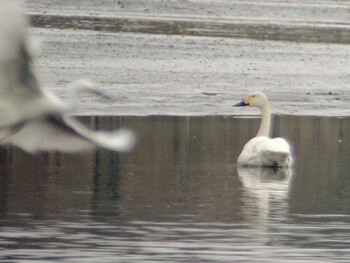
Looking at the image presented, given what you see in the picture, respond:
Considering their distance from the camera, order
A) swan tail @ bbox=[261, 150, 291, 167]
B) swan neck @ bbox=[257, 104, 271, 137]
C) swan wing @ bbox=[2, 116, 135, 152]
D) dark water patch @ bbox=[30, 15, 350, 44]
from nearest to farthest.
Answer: swan wing @ bbox=[2, 116, 135, 152], swan tail @ bbox=[261, 150, 291, 167], swan neck @ bbox=[257, 104, 271, 137], dark water patch @ bbox=[30, 15, 350, 44]

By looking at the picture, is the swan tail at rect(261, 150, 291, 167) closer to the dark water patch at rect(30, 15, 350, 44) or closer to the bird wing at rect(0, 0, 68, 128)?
the bird wing at rect(0, 0, 68, 128)

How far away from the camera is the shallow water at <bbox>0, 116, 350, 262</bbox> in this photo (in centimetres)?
855

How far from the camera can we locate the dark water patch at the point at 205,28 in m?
26.1

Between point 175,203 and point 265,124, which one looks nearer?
point 175,203

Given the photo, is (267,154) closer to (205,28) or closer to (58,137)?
(58,137)

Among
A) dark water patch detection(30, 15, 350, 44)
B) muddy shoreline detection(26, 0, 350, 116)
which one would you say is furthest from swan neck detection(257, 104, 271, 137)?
dark water patch detection(30, 15, 350, 44)

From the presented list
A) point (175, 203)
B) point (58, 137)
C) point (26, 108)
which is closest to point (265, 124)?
point (175, 203)

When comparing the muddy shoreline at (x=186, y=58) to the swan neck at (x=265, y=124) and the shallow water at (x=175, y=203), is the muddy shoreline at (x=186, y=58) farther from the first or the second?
the swan neck at (x=265, y=124)

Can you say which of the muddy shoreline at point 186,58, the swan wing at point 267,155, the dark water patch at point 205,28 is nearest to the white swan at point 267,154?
the swan wing at point 267,155

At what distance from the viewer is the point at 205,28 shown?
2814 cm

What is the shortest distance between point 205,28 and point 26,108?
1968 cm

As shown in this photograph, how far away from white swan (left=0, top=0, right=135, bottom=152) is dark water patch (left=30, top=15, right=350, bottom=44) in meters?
16.0

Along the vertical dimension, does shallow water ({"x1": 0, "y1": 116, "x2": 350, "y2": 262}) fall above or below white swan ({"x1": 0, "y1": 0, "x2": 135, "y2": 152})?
below

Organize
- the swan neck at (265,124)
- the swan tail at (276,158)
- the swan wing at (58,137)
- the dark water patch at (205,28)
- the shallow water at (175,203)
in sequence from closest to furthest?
the shallow water at (175,203), the swan wing at (58,137), the swan tail at (276,158), the swan neck at (265,124), the dark water patch at (205,28)
